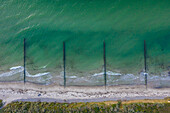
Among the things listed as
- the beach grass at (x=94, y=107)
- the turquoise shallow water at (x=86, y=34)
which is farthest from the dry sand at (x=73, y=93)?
the turquoise shallow water at (x=86, y=34)

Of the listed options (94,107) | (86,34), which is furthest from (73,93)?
(86,34)

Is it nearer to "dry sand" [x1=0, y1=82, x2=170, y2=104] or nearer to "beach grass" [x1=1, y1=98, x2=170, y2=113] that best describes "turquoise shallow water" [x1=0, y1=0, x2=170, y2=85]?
"dry sand" [x1=0, y1=82, x2=170, y2=104]

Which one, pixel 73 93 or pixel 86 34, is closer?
pixel 73 93

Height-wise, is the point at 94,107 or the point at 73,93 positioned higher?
the point at 73,93

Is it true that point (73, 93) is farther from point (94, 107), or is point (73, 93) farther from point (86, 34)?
point (86, 34)

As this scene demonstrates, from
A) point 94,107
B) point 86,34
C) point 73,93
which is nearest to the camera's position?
point 94,107

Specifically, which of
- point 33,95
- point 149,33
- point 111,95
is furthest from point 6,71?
point 149,33

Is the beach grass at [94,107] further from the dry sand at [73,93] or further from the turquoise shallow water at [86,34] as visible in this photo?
the turquoise shallow water at [86,34]
